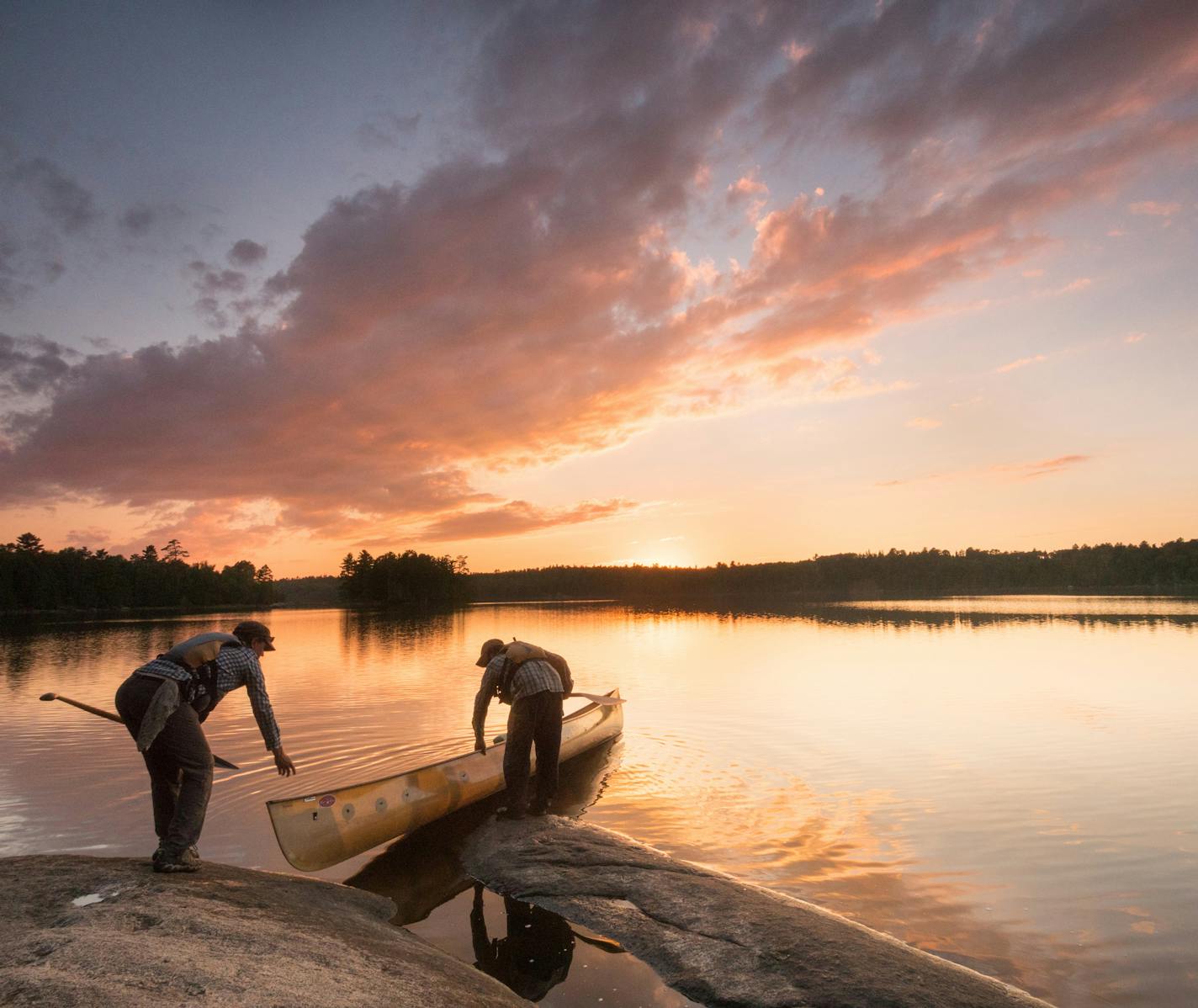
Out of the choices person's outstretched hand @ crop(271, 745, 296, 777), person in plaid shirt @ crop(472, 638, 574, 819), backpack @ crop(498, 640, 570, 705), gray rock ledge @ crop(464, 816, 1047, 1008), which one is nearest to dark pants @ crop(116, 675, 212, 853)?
person's outstretched hand @ crop(271, 745, 296, 777)

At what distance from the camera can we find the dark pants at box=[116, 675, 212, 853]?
685cm

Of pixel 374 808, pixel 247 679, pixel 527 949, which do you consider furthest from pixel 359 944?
pixel 374 808

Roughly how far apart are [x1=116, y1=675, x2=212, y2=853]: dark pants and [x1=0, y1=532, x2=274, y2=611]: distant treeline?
151025mm

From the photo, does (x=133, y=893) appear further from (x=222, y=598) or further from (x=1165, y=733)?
(x=222, y=598)

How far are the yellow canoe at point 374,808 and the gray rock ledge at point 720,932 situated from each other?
1085 millimetres

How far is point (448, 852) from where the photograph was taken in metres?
9.56

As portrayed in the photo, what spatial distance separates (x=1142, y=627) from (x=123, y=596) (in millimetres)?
162144

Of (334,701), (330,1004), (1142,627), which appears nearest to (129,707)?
(330,1004)

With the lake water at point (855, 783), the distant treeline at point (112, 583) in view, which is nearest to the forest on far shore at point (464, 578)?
the distant treeline at point (112, 583)

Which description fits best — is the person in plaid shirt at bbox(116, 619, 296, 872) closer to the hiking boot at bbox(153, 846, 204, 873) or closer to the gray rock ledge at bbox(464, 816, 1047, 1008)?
the hiking boot at bbox(153, 846, 204, 873)

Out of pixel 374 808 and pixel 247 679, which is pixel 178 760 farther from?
pixel 374 808

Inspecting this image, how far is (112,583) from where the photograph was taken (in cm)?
14225

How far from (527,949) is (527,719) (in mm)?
3356

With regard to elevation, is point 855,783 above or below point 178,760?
below
